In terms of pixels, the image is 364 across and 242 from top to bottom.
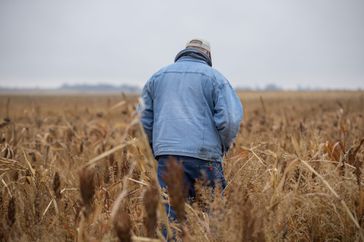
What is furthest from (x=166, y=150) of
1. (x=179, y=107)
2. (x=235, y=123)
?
(x=235, y=123)

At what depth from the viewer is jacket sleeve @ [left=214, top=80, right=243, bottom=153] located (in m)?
3.63

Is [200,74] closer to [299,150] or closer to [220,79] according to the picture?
[220,79]

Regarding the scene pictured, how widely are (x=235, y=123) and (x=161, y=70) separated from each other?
2.98 feet

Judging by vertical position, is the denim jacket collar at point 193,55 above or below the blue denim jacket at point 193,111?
above

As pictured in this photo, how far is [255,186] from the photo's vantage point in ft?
11.4

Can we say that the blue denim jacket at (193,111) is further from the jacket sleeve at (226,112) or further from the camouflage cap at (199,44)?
the camouflage cap at (199,44)

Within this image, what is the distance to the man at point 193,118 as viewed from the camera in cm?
359

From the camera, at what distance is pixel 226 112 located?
11.9 feet

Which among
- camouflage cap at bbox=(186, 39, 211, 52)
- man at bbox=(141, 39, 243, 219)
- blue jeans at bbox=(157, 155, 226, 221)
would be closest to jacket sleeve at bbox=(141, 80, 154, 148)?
man at bbox=(141, 39, 243, 219)

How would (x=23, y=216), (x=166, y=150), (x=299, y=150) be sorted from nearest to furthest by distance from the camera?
(x=23, y=216), (x=166, y=150), (x=299, y=150)

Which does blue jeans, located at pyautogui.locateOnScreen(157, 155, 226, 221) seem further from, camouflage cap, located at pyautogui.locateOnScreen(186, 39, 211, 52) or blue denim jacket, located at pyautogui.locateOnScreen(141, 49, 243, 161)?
camouflage cap, located at pyautogui.locateOnScreen(186, 39, 211, 52)

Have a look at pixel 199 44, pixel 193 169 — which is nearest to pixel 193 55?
pixel 199 44

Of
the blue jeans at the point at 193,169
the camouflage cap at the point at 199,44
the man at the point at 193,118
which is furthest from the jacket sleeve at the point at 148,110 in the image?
the camouflage cap at the point at 199,44

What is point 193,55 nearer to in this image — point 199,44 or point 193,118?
point 199,44
